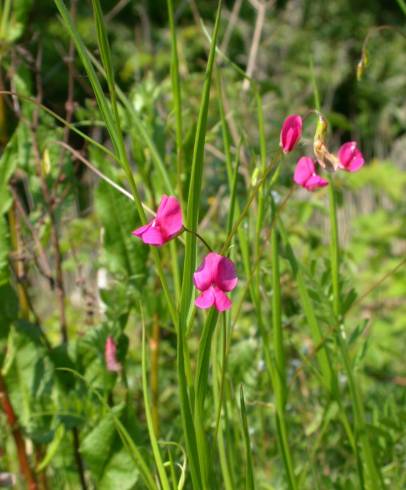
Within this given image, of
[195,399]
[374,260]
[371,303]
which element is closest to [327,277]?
[195,399]

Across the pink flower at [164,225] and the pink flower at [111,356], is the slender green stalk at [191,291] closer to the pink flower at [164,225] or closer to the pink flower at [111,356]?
the pink flower at [164,225]

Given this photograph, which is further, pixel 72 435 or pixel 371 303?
pixel 371 303

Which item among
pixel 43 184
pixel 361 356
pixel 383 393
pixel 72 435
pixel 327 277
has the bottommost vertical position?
pixel 383 393

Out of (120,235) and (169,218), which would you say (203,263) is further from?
(120,235)

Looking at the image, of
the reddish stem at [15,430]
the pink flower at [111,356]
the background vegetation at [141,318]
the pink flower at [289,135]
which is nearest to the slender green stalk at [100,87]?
the background vegetation at [141,318]

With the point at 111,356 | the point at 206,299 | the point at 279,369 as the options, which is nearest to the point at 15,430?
the point at 111,356

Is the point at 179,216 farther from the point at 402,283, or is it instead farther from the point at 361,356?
the point at 402,283

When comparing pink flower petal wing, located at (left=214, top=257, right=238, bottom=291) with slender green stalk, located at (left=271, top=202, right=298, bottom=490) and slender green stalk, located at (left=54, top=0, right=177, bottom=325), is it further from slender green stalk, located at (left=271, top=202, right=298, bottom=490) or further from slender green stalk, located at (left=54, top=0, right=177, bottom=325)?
slender green stalk, located at (left=271, top=202, right=298, bottom=490)

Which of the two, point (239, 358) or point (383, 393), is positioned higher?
point (239, 358)
